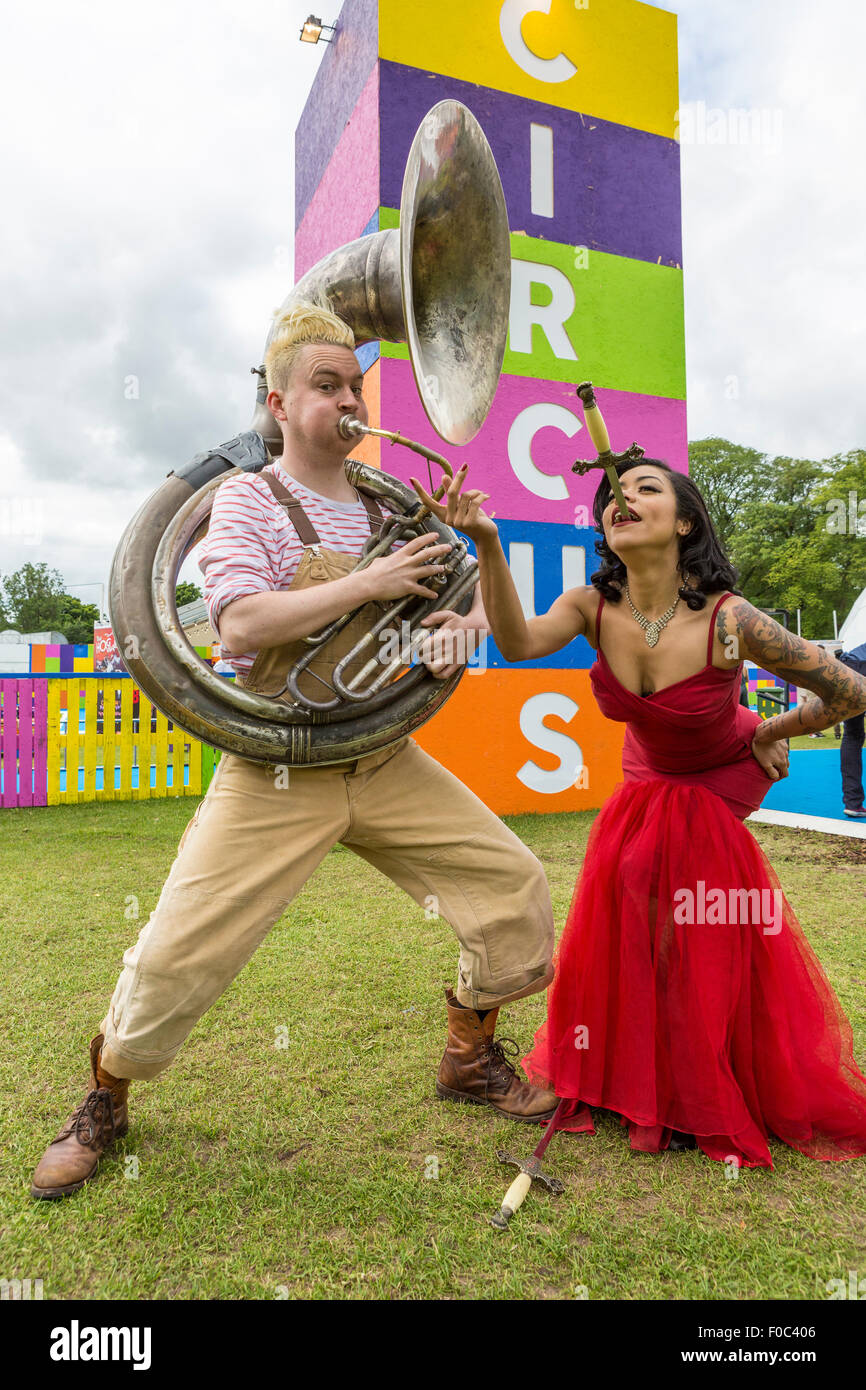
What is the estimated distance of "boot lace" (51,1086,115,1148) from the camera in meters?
2.07

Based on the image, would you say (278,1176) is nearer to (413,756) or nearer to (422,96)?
(413,756)

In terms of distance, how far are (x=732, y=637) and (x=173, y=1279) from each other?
1963 mm

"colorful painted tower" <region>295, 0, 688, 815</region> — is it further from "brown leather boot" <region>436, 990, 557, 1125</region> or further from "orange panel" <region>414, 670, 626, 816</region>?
"brown leather boot" <region>436, 990, 557, 1125</region>

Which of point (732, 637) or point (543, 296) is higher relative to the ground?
point (543, 296)

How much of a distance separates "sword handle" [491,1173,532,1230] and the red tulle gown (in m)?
0.36

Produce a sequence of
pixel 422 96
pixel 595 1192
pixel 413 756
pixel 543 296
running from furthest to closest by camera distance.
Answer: pixel 543 296 < pixel 422 96 < pixel 413 756 < pixel 595 1192

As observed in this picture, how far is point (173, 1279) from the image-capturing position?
1670 millimetres

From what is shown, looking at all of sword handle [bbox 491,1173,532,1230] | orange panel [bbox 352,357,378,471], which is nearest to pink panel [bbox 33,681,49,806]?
orange panel [bbox 352,357,378,471]

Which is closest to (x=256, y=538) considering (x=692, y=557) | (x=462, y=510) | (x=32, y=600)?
(x=462, y=510)

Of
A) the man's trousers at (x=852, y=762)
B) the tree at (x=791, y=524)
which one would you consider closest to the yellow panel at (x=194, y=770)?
the man's trousers at (x=852, y=762)

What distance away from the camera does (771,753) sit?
2.37 metres

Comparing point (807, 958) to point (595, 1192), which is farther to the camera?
point (807, 958)
